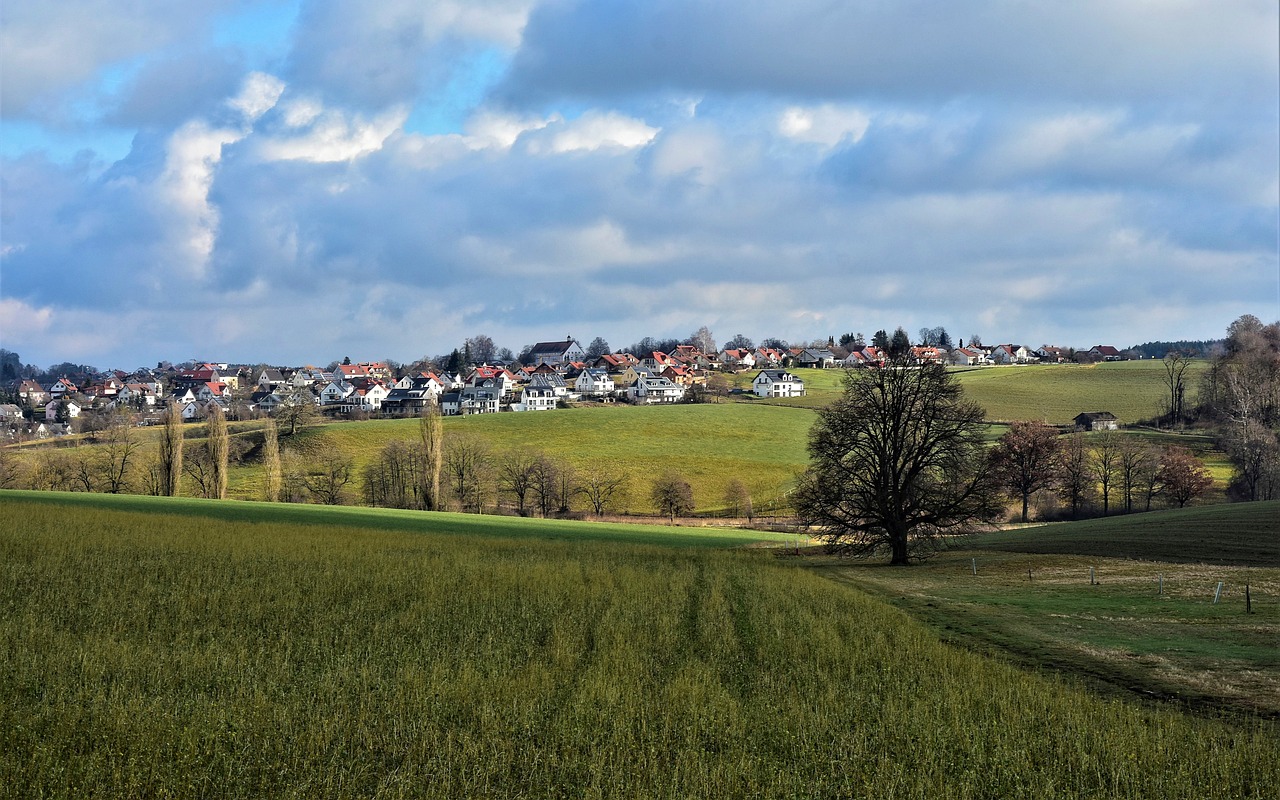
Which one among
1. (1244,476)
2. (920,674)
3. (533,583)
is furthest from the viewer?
(1244,476)

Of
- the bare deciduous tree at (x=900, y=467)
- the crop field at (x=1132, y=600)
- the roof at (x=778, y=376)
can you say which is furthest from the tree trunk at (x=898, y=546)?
the roof at (x=778, y=376)

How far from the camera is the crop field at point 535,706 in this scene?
12320 millimetres

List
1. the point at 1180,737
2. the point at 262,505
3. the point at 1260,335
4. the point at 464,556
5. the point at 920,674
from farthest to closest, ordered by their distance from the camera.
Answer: the point at 1260,335 → the point at 262,505 → the point at 464,556 → the point at 920,674 → the point at 1180,737

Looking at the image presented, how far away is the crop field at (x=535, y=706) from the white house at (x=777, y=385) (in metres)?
163

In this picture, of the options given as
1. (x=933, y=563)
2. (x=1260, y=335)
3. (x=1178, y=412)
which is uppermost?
(x=1260, y=335)

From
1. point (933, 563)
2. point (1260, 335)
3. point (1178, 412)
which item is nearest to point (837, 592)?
point (933, 563)

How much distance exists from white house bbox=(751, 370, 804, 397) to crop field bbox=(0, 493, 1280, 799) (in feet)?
535

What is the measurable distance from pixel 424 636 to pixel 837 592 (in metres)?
16.7

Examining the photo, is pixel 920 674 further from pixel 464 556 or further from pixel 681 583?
pixel 464 556

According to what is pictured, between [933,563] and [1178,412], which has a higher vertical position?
[1178,412]

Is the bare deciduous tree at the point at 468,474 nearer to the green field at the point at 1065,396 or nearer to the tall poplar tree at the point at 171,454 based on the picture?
the tall poplar tree at the point at 171,454

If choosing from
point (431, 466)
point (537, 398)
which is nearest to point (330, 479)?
point (431, 466)

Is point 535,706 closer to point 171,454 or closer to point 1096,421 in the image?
point 171,454

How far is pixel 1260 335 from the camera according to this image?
13475cm
